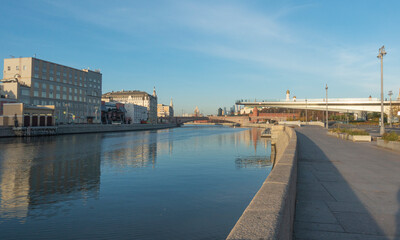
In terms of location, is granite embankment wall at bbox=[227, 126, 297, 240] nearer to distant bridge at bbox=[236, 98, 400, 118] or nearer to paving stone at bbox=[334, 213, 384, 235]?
paving stone at bbox=[334, 213, 384, 235]

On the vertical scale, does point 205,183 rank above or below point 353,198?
below

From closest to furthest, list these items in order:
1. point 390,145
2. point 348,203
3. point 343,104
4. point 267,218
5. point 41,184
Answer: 1. point 267,218
2. point 348,203
3. point 41,184
4. point 390,145
5. point 343,104

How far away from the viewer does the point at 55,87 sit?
93.7 m

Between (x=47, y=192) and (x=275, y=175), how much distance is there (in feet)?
43.1

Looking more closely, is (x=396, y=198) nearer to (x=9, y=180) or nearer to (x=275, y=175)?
(x=275, y=175)

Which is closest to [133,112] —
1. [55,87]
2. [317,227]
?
[55,87]

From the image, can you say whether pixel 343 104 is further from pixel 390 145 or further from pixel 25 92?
pixel 25 92

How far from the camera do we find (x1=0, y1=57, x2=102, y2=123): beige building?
8412cm

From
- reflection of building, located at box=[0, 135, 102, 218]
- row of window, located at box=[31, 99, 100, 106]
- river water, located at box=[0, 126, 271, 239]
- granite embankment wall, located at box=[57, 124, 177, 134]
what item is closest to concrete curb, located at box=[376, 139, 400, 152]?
river water, located at box=[0, 126, 271, 239]

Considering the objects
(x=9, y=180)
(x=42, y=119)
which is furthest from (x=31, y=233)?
(x=42, y=119)

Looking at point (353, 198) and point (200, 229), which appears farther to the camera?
point (200, 229)

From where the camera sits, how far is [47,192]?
590 inches

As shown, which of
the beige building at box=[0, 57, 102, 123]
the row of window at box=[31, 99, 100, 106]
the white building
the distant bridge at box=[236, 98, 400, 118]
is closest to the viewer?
the distant bridge at box=[236, 98, 400, 118]

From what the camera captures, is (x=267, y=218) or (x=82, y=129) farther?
(x=82, y=129)
